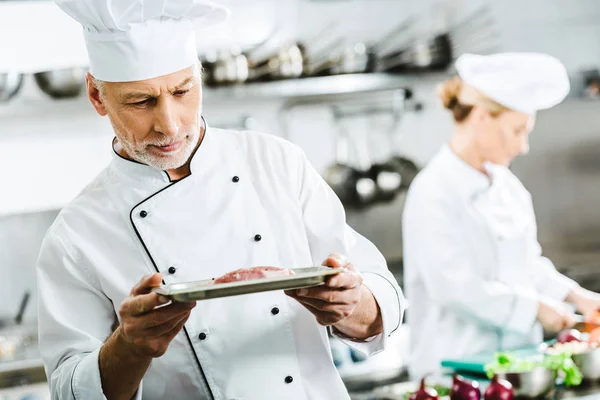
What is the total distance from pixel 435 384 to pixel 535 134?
2541mm

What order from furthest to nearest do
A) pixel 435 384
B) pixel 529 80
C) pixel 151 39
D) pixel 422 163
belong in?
pixel 422 163
pixel 529 80
pixel 435 384
pixel 151 39

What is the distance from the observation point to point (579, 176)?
516 cm

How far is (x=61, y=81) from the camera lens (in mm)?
4184

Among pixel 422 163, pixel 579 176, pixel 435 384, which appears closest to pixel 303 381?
pixel 435 384

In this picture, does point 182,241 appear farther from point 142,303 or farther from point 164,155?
point 142,303

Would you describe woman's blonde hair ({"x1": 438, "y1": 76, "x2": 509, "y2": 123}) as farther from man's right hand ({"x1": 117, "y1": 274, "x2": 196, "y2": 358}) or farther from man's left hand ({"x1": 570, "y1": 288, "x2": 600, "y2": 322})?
man's right hand ({"x1": 117, "y1": 274, "x2": 196, "y2": 358})

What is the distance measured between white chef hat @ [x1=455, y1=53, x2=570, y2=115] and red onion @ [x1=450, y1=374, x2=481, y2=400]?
4.45 feet

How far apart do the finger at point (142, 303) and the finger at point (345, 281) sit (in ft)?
1.00

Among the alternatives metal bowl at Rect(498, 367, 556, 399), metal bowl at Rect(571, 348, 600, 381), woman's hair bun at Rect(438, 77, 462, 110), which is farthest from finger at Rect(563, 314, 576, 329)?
woman's hair bun at Rect(438, 77, 462, 110)

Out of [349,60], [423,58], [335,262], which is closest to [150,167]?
[335,262]

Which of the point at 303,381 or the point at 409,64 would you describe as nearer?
the point at 303,381

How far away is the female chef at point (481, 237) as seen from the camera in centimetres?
333

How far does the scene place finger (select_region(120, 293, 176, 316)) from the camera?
1567 mm

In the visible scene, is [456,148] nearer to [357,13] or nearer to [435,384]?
[435,384]
